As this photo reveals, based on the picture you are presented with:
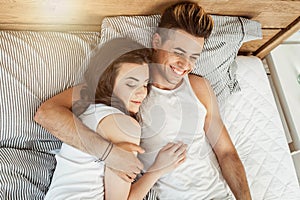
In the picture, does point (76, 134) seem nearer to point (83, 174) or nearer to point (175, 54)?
point (83, 174)

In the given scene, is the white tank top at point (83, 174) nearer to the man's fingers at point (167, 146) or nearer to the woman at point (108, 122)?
the woman at point (108, 122)

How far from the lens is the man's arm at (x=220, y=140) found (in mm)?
1428

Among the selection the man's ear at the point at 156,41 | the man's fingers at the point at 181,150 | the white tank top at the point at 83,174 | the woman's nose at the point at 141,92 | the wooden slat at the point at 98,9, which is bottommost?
the man's fingers at the point at 181,150

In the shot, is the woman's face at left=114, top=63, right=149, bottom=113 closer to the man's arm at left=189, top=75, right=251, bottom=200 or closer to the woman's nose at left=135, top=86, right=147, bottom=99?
the woman's nose at left=135, top=86, right=147, bottom=99

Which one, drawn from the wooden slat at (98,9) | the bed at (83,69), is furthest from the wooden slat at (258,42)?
the wooden slat at (98,9)

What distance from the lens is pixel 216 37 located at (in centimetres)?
147

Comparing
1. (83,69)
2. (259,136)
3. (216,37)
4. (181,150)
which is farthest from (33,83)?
(259,136)

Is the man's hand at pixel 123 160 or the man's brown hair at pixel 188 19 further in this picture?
the man's brown hair at pixel 188 19

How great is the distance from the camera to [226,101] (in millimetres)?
1635

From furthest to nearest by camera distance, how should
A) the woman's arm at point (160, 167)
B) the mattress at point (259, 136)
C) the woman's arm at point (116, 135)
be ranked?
1. the mattress at point (259, 136)
2. the woman's arm at point (160, 167)
3. the woman's arm at point (116, 135)

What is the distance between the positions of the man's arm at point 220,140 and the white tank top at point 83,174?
0.39 meters

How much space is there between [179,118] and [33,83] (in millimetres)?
478

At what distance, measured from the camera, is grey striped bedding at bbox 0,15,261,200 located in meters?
1.28

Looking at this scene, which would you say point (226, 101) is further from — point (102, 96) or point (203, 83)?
point (102, 96)
